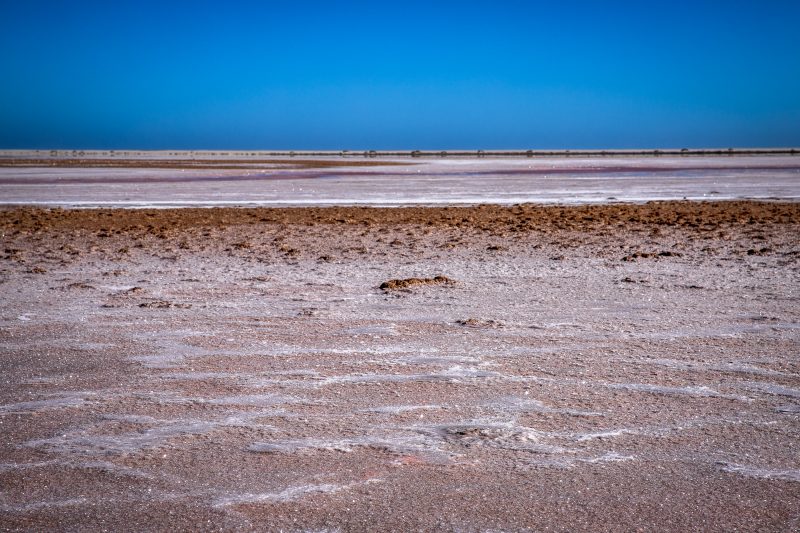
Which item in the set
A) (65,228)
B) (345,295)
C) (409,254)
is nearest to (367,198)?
(65,228)

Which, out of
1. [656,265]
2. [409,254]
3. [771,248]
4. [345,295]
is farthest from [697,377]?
[771,248]

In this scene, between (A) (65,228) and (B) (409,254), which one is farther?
(A) (65,228)

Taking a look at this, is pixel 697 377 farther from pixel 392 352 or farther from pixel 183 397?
pixel 183 397

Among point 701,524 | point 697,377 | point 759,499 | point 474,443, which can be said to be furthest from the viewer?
point 697,377

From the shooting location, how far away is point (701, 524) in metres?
3.57

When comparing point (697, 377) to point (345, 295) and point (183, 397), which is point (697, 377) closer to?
point (183, 397)

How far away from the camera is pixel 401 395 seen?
5.38 metres

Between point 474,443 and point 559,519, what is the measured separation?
953 mm

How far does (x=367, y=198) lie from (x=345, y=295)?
15.8m

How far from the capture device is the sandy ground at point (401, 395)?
377 cm

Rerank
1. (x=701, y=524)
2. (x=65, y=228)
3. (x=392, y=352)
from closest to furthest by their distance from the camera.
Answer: (x=701, y=524)
(x=392, y=352)
(x=65, y=228)

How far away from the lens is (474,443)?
451 centimetres

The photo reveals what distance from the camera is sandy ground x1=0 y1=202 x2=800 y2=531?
3.77m

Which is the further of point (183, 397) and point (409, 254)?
point (409, 254)
